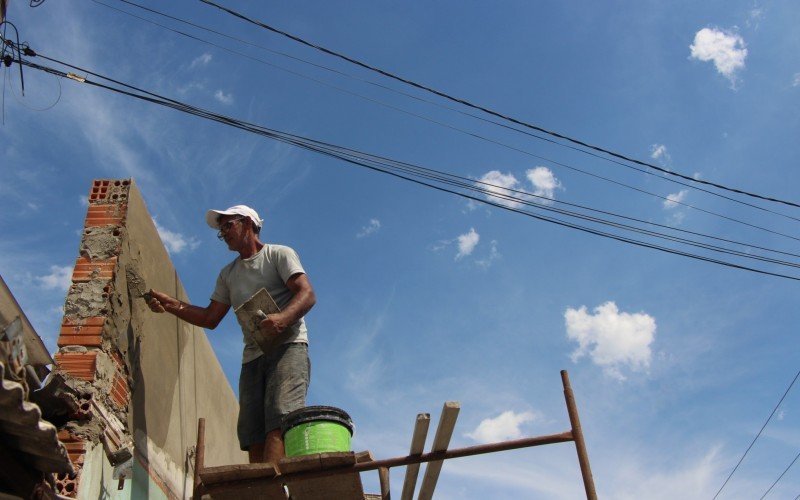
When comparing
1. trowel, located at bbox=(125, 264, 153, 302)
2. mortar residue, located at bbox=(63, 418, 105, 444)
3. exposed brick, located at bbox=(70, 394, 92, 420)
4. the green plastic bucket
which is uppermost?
trowel, located at bbox=(125, 264, 153, 302)

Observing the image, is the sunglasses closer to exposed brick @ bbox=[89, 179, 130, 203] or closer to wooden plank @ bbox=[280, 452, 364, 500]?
exposed brick @ bbox=[89, 179, 130, 203]

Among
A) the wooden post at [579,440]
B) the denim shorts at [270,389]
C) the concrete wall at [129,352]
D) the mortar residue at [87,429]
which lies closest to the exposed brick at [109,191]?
the concrete wall at [129,352]

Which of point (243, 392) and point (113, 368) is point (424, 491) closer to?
point (243, 392)

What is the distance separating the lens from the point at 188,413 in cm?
544

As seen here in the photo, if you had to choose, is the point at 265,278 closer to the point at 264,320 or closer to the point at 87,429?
the point at 264,320

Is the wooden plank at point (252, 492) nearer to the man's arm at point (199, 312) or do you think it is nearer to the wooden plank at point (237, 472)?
the wooden plank at point (237, 472)

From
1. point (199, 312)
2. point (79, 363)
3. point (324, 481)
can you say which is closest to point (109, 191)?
point (199, 312)

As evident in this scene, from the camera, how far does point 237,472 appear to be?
11.3 ft

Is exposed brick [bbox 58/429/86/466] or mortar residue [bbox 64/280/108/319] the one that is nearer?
exposed brick [bbox 58/429/86/466]

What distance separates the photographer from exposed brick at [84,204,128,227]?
14.8 feet

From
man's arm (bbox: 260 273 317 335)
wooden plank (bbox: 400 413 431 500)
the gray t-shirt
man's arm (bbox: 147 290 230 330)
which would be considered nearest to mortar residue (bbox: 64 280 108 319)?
man's arm (bbox: 147 290 230 330)

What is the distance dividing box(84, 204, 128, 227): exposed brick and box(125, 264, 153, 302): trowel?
0.30 meters

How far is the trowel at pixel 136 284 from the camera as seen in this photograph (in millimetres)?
4551

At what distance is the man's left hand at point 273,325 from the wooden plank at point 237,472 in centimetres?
92
